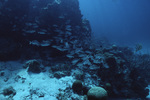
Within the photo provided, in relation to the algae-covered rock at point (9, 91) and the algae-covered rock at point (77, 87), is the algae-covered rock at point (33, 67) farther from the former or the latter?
the algae-covered rock at point (77, 87)

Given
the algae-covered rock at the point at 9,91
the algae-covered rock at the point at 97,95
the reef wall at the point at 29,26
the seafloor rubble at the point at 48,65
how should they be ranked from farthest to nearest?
the reef wall at the point at 29,26, the seafloor rubble at the point at 48,65, the algae-covered rock at the point at 9,91, the algae-covered rock at the point at 97,95

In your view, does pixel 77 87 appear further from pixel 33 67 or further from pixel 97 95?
pixel 33 67

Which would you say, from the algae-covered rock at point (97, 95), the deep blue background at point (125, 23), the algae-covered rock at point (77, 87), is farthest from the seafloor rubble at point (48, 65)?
the deep blue background at point (125, 23)

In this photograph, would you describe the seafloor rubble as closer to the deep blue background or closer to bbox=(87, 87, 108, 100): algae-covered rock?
bbox=(87, 87, 108, 100): algae-covered rock

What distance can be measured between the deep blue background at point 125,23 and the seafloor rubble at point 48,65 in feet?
82.2

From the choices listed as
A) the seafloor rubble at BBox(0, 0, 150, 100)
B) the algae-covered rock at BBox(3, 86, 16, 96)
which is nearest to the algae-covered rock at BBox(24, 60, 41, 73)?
the seafloor rubble at BBox(0, 0, 150, 100)

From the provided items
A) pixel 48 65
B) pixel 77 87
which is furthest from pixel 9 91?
pixel 77 87

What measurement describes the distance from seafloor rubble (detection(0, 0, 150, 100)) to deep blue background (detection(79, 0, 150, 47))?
82.2 ft

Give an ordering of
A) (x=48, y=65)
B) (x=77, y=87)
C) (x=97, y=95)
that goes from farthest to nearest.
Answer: (x=48, y=65), (x=77, y=87), (x=97, y=95)

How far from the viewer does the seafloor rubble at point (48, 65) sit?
5.39m

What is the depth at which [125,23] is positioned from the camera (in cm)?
11319

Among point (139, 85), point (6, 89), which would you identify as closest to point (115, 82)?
point (139, 85)

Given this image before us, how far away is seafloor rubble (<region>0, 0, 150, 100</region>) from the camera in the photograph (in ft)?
17.7

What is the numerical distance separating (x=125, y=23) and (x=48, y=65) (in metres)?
125
